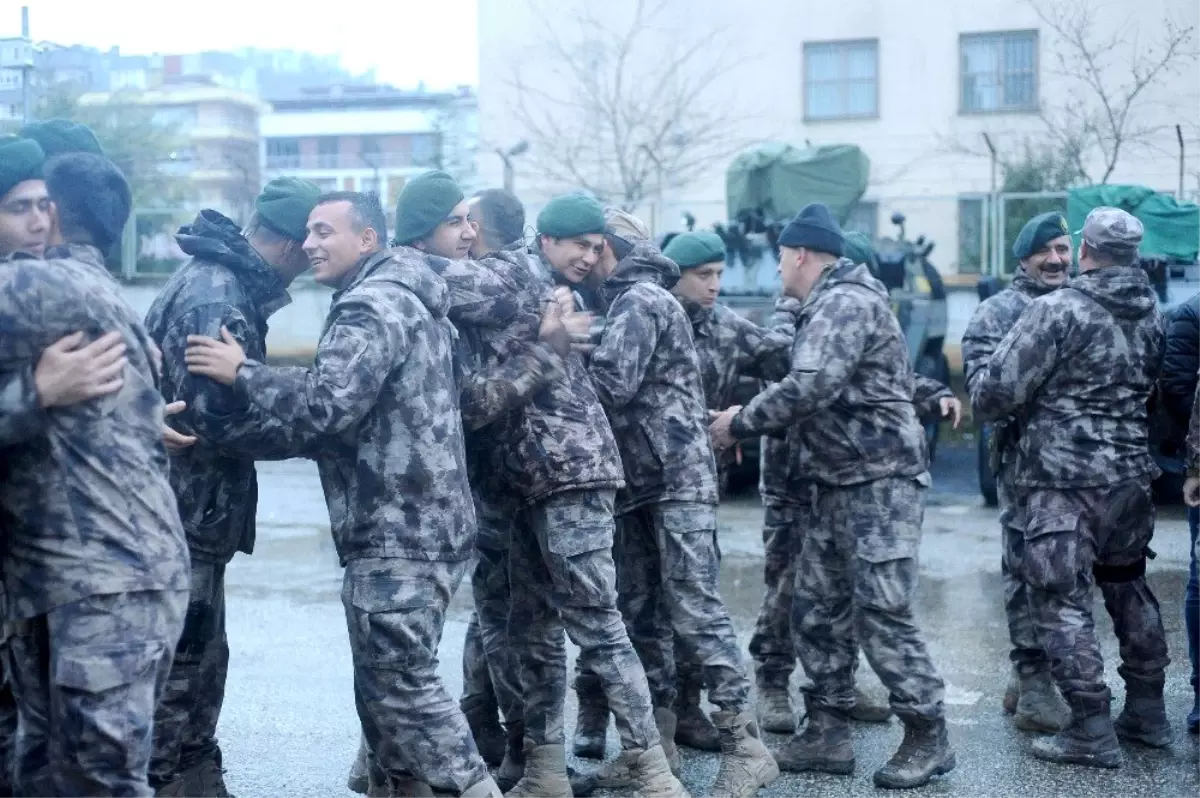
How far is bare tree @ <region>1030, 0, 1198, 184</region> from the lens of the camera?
2397 cm

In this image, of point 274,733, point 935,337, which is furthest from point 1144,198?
point 274,733

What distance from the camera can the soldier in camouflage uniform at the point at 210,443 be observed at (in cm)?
462

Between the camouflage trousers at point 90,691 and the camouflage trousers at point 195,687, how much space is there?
877 millimetres

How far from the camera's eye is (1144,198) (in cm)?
1262

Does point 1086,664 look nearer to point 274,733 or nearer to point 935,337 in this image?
point 274,733

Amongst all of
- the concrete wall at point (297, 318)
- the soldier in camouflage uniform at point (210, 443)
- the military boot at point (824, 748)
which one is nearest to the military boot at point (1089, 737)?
the military boot at point (824, 748)

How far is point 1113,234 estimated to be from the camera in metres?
5.78

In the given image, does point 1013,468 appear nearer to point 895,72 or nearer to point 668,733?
point 668,733

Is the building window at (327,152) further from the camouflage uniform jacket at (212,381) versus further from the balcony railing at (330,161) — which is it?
the camouflage uniform jacket at (212,381)

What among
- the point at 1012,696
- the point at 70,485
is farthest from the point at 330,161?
the point at 70,485

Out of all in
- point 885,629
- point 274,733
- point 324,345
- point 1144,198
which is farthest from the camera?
point 1144,198

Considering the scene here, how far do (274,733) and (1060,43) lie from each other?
2292cm

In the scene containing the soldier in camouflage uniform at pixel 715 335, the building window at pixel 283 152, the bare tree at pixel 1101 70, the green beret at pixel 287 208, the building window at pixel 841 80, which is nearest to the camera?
the green beret at pixel 287 208

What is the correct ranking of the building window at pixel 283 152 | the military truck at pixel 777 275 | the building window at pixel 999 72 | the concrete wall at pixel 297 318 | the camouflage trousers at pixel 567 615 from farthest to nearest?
the building window at pixel 283 152
the building window at pixel 999 72
the concrete wall at pixel 297 318
the military truck at pixel 777 275
the camouflage trousers at pixel 567 615
